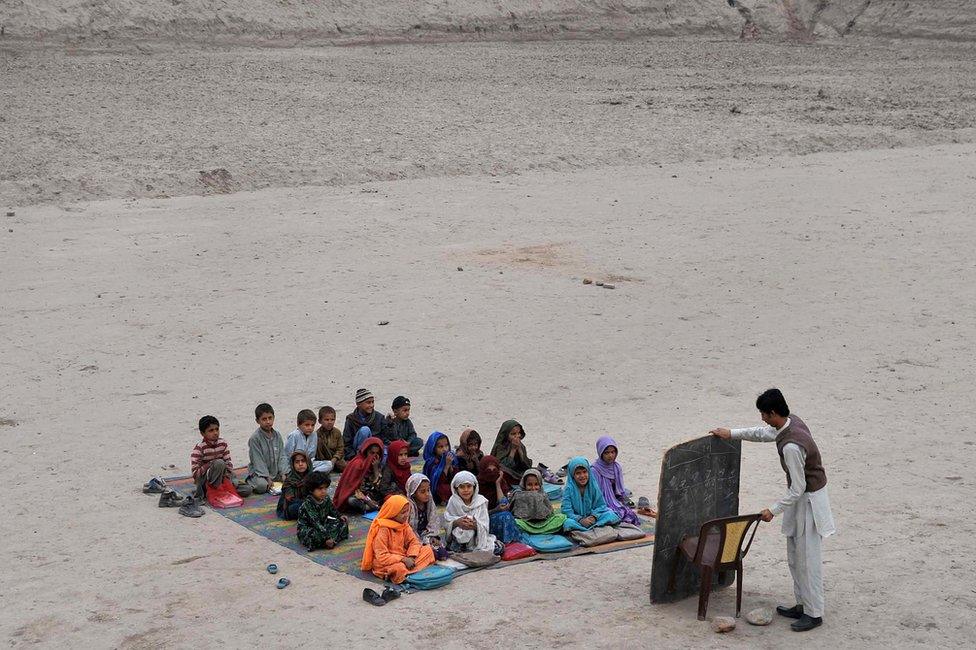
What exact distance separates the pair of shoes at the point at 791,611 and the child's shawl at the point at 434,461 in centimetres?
301

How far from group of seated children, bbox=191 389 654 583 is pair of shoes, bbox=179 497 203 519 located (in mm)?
200

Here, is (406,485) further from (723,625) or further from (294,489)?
(723,625)

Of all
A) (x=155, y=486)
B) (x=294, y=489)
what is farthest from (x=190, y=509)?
(x=294, y=489)

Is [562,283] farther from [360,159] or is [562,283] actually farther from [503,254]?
[360,159]

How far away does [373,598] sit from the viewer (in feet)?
26.6

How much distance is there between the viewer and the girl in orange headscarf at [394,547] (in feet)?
27.8

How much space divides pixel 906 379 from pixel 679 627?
6.04 m

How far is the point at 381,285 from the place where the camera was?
16203mm

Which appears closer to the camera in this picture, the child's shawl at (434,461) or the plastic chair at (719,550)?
the plastic chair at (719,550)

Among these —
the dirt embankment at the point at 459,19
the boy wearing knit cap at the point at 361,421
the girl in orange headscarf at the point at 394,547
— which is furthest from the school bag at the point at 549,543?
the dirt embankment at the point at 459,19

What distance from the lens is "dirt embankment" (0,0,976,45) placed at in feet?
90.2

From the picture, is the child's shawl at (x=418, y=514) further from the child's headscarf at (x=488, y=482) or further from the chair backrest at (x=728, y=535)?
the chair backrest at (x=728, y=535)

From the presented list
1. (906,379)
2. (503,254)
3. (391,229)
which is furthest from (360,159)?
(906,379)

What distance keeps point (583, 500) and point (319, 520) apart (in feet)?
6.11
